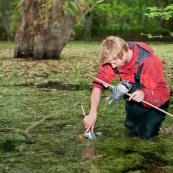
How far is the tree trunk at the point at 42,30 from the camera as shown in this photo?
41.8 feet

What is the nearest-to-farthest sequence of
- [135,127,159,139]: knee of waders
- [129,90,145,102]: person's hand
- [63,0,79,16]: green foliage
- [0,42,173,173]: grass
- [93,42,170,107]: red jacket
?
[0,42,173,173]: grass < [129,90,145,102]: person's hand < [93,42,170,107]: red jacket < [135,127,159,139]: knee of waders < [63,0,79,16]: green foliage

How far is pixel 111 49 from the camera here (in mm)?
3367

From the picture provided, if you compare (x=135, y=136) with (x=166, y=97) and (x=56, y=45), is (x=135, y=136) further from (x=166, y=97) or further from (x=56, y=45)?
(x=56, y=45)

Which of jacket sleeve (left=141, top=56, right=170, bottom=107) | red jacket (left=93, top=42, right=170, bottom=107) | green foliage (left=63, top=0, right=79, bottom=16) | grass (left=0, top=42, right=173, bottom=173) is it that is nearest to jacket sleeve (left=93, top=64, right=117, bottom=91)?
red jacket (left=93, top=42, right=170, bottom=107)

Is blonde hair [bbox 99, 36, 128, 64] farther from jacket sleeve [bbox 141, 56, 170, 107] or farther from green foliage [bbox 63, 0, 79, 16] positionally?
green foliage [bbox 63, 0, 79, 16]

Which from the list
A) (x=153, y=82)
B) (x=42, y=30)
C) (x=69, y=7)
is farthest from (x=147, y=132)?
(x=42, y=30)

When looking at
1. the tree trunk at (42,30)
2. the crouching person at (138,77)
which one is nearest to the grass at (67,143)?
the crouching person at (138,77)

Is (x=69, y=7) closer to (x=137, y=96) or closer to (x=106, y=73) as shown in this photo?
(x=106, y=73)

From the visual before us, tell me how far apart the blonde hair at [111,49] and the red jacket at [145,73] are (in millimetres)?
246

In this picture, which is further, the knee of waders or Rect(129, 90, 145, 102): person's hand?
the knee of waders

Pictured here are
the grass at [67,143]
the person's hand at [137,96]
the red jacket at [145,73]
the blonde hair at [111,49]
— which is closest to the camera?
the grass at [67,143]

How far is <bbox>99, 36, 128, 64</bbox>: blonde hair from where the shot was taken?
3.37 meters

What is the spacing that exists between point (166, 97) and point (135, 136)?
489mm

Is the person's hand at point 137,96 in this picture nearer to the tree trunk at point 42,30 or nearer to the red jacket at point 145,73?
the red jacket at point 145,73
